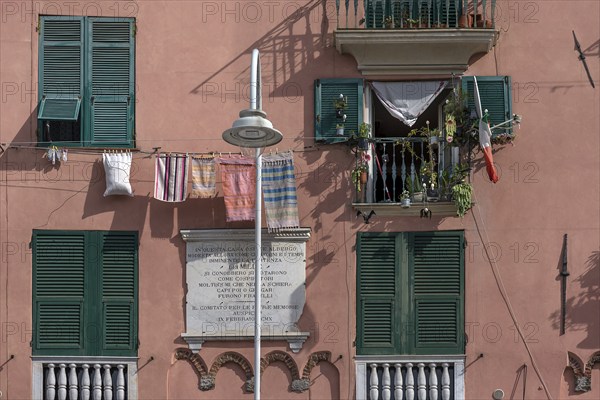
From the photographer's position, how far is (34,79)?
15453mm

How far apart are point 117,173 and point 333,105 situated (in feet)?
10.8

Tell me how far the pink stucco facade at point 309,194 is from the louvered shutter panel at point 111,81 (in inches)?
6.5

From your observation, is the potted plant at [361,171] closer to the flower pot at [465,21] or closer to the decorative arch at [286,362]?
the flower pot at [465,21]

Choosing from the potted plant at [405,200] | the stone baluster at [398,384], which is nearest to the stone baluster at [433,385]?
the stone baluster at [398,384]

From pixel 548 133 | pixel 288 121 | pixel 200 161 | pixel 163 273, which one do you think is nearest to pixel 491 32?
pixel 548 133

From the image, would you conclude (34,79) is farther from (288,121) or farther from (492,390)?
(492,390)

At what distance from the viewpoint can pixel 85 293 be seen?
49.6 ft

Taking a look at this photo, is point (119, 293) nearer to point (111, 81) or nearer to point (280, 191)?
point (280, 191)

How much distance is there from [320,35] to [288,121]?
137 cm

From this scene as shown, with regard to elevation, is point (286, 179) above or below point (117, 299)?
above

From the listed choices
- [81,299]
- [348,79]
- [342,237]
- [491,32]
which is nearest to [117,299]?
[81,299]

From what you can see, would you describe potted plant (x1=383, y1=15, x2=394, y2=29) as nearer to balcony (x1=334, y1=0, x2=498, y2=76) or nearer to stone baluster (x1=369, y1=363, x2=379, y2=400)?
balcony (x1=334, y1=0, x2=498, y2=76)

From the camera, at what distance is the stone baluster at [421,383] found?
1484 centimetres

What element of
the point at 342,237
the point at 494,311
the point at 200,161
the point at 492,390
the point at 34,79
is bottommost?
the point at 492,390
